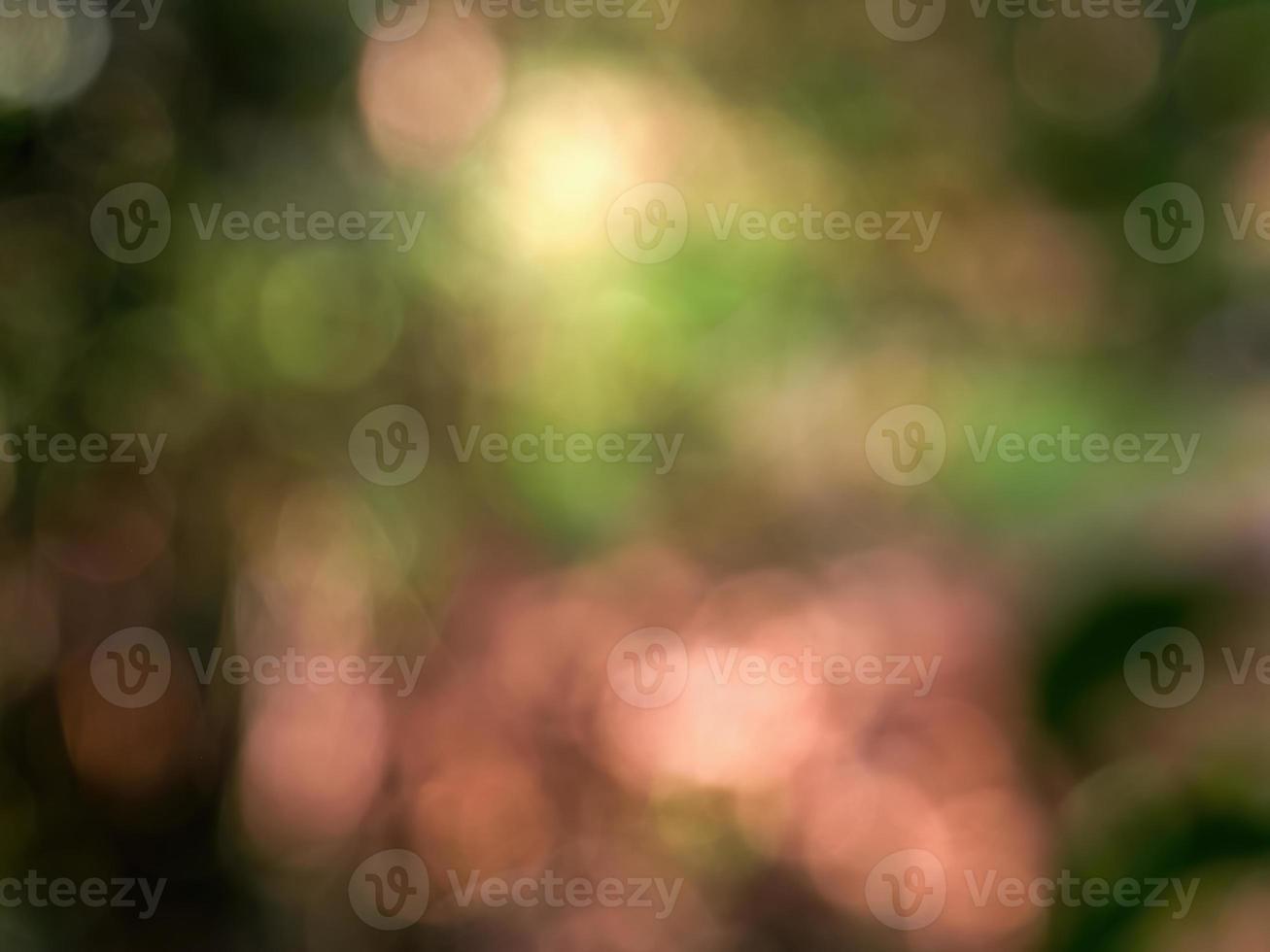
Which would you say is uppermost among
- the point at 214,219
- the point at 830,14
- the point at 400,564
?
the point at 830,14

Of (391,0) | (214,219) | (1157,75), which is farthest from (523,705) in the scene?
(1157,75)

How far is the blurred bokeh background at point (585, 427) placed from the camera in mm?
952

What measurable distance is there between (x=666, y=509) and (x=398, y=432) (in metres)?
0.27

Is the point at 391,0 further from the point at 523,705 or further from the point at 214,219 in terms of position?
the point at 523,705

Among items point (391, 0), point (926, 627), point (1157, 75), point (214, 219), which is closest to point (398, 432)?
point (214, 219)

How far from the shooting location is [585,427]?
102cm

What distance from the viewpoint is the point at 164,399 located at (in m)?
0.97

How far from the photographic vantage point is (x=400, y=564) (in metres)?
1.03

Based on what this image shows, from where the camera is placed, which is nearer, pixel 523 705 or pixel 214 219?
pixel 214 219

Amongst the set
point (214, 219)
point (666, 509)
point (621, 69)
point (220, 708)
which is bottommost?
point (220, 708)

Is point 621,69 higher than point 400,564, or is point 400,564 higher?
point 621,69

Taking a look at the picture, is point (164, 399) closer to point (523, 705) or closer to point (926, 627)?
point (523, 705)

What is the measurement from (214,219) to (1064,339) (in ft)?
2.67

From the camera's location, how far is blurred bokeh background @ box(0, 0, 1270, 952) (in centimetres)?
95
